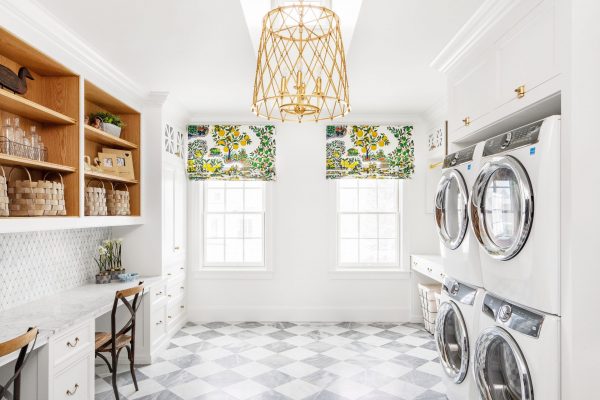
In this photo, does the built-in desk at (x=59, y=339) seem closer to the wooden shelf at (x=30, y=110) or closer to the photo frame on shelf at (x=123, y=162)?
the photo frame on shelf at (x=123, y=162)

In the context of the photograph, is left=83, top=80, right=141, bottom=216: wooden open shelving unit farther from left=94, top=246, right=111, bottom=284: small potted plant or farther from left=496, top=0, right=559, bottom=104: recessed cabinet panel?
left=496, top=0, right=559, bottom=104: recessed cabinet panel

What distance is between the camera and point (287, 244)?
16.9 feet

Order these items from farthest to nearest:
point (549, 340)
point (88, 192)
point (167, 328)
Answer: point (167, 328) < point (88, 192) < point (549, 340)

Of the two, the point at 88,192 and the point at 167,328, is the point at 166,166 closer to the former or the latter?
the point at 88,192

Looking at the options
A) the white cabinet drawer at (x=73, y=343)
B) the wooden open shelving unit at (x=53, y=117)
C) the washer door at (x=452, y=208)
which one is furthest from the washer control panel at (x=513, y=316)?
the wooden open shelving unit at (x=53, y=117)

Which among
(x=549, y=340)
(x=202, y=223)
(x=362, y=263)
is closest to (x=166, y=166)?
(x=202, y=223)

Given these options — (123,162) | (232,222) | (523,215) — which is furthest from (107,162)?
(523,215)

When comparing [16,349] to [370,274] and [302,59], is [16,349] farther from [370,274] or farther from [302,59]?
[370,274]

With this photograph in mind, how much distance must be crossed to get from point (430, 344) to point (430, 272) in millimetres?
730

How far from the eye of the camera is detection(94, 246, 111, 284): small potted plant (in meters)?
3.71

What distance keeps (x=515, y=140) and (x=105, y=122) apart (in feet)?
10.4

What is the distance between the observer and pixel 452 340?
2.82 meters

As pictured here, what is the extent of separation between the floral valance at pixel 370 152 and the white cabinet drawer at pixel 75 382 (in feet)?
10.7

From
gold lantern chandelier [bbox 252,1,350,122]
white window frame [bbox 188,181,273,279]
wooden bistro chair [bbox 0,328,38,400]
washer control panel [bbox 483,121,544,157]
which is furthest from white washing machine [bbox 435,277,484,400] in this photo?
white window frame [bbox 188,181,273,279]
